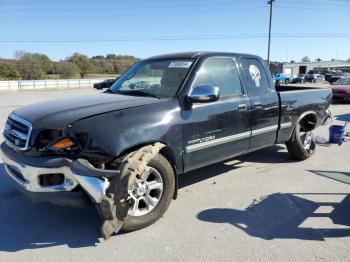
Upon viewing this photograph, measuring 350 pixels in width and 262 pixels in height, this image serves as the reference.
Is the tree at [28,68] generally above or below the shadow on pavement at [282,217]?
above

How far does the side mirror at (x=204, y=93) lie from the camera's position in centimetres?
421

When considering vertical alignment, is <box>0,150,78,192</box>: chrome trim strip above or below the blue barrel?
above

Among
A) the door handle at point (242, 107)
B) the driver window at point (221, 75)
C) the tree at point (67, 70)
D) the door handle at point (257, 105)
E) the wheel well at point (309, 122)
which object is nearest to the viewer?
the driver window at point (221, 75)

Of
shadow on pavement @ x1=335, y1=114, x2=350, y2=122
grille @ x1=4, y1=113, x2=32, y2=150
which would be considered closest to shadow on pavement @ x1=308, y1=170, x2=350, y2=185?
grille @ x1=4, y1=113, x2=32, y2=150

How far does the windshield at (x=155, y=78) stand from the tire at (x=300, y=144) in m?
2.72

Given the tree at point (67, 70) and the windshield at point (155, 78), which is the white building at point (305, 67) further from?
the windshield at point (155, 78)

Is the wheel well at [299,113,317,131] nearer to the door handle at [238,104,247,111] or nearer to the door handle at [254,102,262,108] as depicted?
the door handle at [254,102,262,108]

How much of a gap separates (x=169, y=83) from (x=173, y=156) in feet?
3.32

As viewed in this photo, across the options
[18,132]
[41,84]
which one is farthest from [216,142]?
[41,84]

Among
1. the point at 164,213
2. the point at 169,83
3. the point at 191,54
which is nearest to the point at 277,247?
the point at 164,213

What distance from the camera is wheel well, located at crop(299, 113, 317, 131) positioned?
670cm

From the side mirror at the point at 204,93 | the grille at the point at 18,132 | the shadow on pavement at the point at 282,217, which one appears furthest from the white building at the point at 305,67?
the grille at the point at 18,132

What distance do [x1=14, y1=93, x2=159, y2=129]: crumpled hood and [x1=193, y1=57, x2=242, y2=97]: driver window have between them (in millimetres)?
829

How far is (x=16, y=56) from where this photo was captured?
68.7 metres
